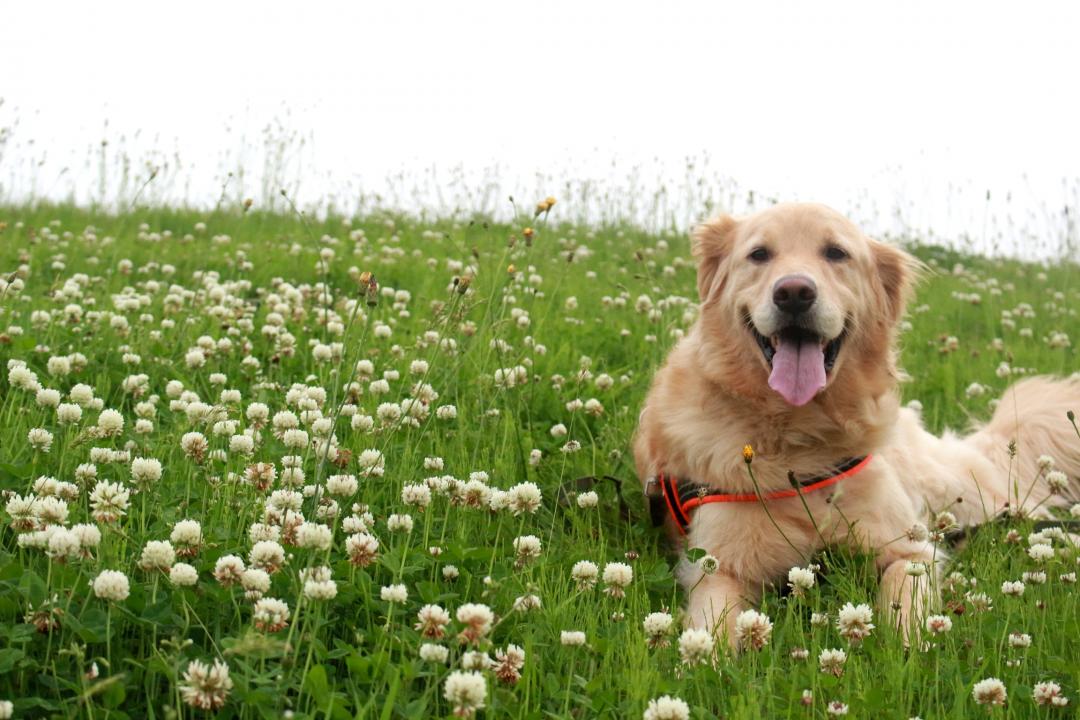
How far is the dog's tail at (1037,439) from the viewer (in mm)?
5930

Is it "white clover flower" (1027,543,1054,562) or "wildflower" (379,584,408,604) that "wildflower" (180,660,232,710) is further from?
"white clover flower" (1027,543,1054,562)

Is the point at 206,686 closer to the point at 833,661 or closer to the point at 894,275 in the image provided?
the point at 833,661

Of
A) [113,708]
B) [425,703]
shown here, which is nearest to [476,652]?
[425,703]

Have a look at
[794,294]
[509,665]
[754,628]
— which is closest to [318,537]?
[509,665]

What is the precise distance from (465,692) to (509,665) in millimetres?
387

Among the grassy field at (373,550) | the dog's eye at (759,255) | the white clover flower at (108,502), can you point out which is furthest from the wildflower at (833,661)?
the dog's eye at (759,255)

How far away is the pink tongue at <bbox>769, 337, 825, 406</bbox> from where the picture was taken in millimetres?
4422

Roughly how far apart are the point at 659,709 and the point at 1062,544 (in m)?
2.75

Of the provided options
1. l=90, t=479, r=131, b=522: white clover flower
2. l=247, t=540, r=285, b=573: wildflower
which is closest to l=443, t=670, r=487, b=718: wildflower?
l=247, t=540, r=285, b=573: wildflower

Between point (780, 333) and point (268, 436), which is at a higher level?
point (780, 333)

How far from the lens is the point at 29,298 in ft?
21.9

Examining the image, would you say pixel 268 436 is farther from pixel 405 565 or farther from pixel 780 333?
pixel 780 333

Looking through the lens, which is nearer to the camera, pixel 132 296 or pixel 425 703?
pixel 425 703

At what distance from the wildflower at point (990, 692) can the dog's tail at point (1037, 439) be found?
3.21 m
